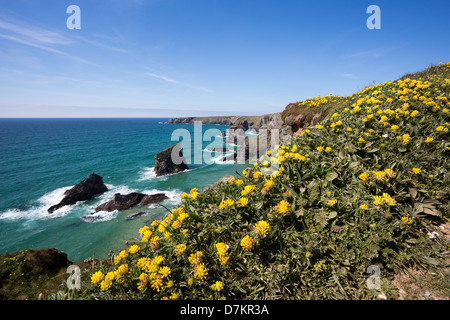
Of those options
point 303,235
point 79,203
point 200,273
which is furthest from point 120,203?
point 303,235

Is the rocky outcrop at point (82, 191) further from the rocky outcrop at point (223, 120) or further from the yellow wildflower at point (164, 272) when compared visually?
the rocky outcrop at point (223, 120)

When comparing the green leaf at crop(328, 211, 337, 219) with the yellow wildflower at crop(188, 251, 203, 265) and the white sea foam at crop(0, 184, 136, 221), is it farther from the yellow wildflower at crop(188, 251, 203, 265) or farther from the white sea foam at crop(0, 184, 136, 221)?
the white sea foam at crop(0, 184, 136, 221)

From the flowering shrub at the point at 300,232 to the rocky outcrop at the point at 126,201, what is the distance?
22.6 meters

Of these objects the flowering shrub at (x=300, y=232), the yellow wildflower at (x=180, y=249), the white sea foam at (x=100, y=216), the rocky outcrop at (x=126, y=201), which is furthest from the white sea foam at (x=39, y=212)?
the yellow wildflower at (x=180, y=249)

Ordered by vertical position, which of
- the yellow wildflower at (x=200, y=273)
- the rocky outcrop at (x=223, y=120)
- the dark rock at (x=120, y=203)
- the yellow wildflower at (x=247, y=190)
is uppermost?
the rocky outcrop at (x=223, y=120)

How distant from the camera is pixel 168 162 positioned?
35312mm

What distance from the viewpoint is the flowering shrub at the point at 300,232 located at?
2438 mm

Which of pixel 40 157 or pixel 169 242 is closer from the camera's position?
pixel 169 242

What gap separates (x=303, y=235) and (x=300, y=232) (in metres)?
0.09
